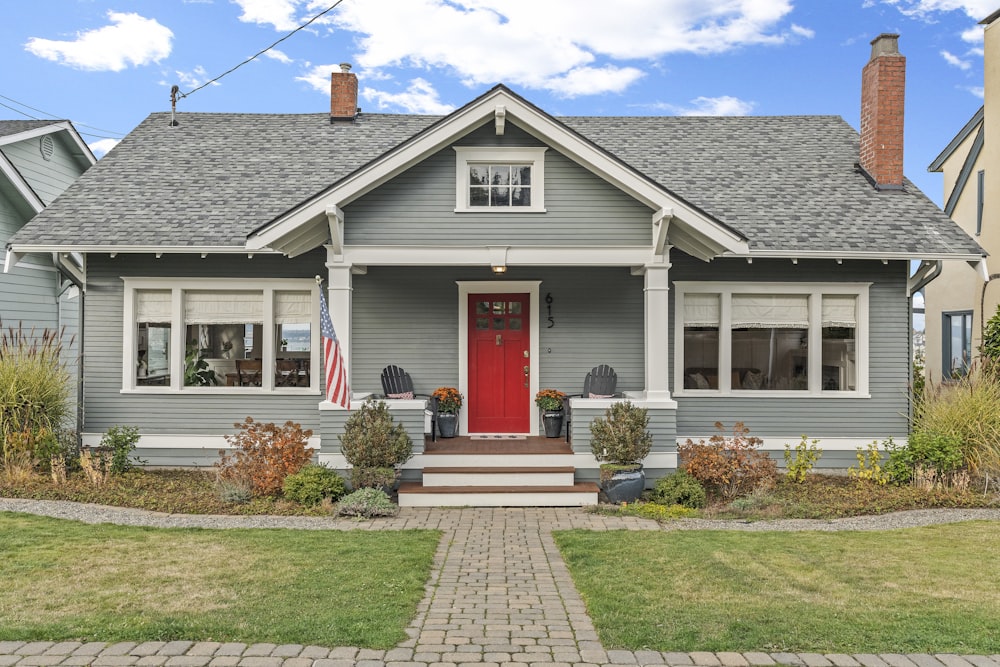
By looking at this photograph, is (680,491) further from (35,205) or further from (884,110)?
(35,205)

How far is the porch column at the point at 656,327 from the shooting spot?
1005 centimetres

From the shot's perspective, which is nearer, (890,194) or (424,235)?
(424,235)

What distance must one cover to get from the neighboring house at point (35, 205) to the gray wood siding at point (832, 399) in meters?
11.3

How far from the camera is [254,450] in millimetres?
9703

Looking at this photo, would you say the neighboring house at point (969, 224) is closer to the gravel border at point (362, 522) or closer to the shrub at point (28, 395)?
the gravel border at point (362, 522)

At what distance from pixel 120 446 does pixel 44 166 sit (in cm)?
1021

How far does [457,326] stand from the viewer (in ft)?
38.5

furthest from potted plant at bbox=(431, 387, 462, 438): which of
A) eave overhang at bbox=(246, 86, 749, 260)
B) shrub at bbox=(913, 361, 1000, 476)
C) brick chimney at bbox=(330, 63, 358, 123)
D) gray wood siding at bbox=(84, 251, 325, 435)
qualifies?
shrub at bbox=(913, 361, 1000, 476)

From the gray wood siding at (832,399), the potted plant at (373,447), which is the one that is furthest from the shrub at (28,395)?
the gray wood siding at (832,399)

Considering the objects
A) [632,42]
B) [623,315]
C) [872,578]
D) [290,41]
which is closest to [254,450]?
[623,315]

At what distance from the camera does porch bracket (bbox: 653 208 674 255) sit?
376 inches

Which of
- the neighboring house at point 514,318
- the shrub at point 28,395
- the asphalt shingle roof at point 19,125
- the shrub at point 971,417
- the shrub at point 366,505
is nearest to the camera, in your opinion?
the shrub at point 366,505

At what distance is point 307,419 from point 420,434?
234cm

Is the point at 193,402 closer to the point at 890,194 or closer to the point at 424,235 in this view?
the point at 424,235
